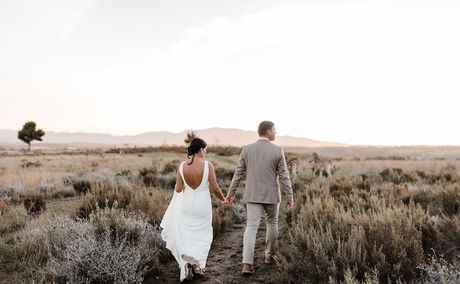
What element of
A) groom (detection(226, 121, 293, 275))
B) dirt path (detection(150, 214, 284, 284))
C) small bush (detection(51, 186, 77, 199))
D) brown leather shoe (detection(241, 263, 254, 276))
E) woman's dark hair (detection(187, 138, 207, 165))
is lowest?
dirt path (detection(150, 214, 284, 284))

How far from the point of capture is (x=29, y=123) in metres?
68.5

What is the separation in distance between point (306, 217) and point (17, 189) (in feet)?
31.8

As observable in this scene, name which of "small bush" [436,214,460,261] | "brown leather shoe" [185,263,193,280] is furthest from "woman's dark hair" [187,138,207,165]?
"small bush" [436,214,460,261]

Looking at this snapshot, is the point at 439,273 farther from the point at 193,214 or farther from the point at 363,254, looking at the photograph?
the point at 193,214

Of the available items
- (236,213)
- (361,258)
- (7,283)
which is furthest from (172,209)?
(236,213)

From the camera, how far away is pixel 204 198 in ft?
15.6

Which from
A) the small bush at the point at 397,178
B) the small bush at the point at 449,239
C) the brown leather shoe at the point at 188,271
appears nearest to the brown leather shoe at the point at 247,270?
the brown leather shoe at the point at 188,271

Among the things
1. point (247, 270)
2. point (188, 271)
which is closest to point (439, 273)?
point (247, 270)

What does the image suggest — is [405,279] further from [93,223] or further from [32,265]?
[32,265]

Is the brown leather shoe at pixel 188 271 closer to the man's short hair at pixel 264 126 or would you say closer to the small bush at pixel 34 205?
the man's short hair at pixel 264 126

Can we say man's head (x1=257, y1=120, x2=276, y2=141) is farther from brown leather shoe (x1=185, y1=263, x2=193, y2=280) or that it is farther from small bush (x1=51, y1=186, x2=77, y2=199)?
small bush (x1=51, y1=186, x2=77, y2=199)

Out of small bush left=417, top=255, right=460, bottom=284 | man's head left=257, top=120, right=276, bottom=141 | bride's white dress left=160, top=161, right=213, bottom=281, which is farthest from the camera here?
man's head left=257, top=120, right=276, bottom=141

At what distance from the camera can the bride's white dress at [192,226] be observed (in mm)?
4641

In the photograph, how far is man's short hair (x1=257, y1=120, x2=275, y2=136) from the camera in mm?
5047
